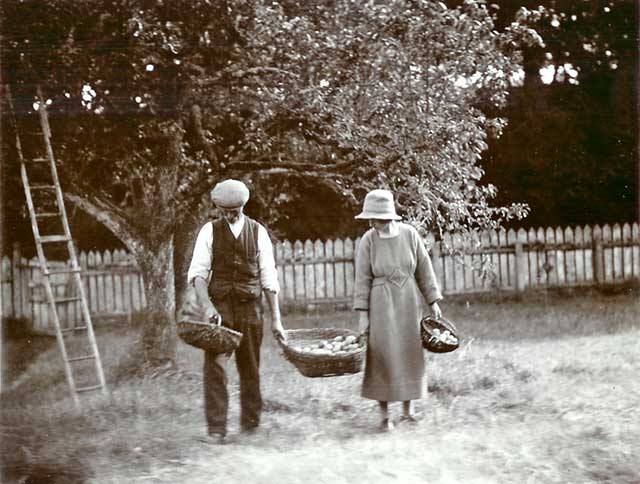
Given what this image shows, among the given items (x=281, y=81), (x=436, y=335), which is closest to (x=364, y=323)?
(x=436, y=335)

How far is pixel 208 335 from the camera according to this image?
208 inches

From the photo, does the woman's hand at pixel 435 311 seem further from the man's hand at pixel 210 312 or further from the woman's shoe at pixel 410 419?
the man's hand at pixel 210 312

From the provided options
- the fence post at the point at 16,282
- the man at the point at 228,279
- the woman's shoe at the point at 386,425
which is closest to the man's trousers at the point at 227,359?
the man at the point at 228,279

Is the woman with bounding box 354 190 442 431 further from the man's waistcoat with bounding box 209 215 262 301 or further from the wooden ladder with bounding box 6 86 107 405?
the wooden ladder with bounding box 6 86 107 405

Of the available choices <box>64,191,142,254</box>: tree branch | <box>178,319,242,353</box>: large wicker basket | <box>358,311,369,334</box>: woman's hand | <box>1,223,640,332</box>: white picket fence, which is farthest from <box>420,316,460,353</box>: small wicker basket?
<box>1,223,640,332</box>: white picket fence

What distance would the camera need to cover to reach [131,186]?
7867 mm

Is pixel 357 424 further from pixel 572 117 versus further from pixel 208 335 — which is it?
pixel 572 117

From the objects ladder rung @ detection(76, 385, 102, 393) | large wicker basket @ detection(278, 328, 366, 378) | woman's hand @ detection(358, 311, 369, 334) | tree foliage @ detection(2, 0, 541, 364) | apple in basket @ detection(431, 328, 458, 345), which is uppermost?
tree foliage @ detection(2, 0, 541, 364)

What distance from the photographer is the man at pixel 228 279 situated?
224 inches

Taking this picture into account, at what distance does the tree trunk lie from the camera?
25.4 feet

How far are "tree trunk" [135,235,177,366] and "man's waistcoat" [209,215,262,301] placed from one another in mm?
2173

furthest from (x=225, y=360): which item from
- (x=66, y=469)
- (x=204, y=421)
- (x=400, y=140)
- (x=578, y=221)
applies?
(x=578, y=221)

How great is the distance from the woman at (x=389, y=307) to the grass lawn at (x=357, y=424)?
0.36 m

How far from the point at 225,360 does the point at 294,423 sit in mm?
945
